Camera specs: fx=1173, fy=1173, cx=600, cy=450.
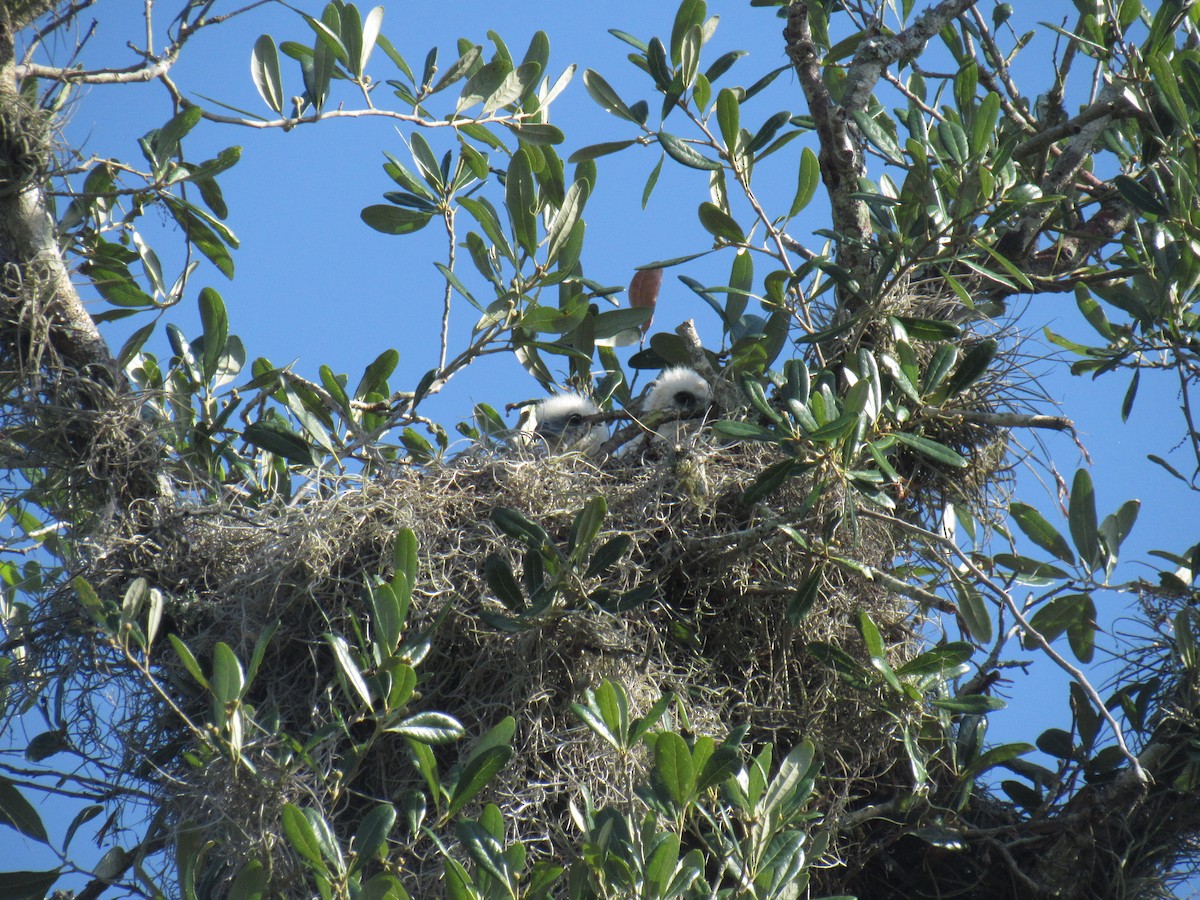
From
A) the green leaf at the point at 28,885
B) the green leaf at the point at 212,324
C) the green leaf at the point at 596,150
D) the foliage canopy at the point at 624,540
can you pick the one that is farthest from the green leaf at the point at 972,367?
the green leaf at the point at 28,885

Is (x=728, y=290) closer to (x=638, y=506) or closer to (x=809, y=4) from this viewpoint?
(x=638, y=506)

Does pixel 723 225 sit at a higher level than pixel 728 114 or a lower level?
lower

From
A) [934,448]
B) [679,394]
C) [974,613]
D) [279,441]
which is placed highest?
[679,394]

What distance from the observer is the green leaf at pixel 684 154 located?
2721 mm

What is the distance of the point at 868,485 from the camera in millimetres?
2256

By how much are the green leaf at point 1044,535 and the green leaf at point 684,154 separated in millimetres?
1049

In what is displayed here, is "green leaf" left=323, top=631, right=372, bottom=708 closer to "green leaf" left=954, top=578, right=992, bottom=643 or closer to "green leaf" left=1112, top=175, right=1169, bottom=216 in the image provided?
"green leaf" left=954, top=578, right=992, bottom=643

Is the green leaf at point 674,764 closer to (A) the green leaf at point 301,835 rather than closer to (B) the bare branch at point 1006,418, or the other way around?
(A) the green leaf at point 301,835

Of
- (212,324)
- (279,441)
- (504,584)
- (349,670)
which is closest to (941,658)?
(504,584)

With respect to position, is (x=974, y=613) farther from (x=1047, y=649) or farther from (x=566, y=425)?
(x=566, y=425)

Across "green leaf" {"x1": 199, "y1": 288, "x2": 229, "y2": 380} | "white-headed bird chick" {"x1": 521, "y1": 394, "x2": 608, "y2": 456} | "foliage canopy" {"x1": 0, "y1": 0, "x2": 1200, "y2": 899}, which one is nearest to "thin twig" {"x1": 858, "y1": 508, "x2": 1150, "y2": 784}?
"foliage canopy" {"x1": 0, "y1": 0, "x2": 1200, "y2": 899}

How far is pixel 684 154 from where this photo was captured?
273 centimetres

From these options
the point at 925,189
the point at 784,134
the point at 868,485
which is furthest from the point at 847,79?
the point at 868,485

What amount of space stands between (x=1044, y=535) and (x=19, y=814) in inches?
85.7
